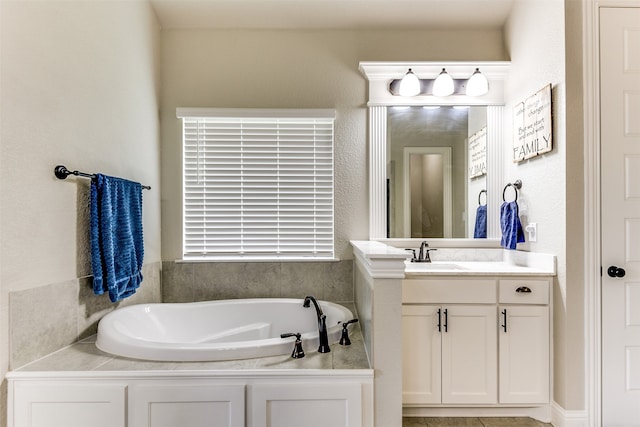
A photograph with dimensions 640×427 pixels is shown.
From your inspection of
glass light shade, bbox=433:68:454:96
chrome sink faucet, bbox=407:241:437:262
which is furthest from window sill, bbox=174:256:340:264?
glass light shade, bbox=433:68:454:96

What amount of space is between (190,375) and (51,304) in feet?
2.52

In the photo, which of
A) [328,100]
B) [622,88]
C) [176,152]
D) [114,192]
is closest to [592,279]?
[622,88]

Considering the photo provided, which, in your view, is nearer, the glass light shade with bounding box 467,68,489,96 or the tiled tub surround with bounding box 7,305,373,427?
the tiled tub surround with bounding box 7,305,373,427

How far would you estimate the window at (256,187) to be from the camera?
8.88 ft

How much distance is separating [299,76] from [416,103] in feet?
3.05

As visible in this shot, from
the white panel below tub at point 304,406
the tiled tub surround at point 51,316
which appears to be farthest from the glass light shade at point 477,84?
the tiled tub surround at point 51,316

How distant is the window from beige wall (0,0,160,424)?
0.52 metres

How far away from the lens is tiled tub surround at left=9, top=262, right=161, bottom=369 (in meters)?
1.45

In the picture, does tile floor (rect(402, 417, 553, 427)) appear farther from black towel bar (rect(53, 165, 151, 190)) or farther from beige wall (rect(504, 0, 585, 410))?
black towel bar (rect(53, 165, 151, 190))

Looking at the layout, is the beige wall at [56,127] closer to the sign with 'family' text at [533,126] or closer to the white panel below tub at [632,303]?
the sign with 'family' text at [533,126]

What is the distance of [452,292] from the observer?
2045mm

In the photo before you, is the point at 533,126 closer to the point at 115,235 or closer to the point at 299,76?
the point at 299,76

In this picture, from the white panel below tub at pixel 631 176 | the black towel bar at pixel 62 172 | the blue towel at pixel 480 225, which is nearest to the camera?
the black towel bar at pixel 62 172

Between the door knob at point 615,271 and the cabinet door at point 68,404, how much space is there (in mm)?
2492
